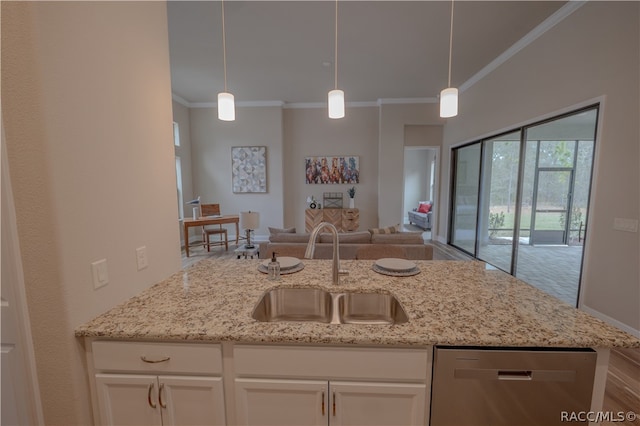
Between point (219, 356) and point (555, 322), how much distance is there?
1.32 meters

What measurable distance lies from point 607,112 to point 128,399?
13.3 ft

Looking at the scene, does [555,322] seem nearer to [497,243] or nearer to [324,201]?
[497,243]

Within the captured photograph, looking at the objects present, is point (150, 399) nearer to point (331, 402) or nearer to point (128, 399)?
point (128, 399)

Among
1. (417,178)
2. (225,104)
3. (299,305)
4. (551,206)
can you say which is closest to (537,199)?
(551,206)

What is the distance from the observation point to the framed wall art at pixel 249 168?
19.8 feet

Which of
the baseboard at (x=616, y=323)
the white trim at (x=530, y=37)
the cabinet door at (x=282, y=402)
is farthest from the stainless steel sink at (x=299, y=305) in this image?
the white trim at (x=530, y=37)

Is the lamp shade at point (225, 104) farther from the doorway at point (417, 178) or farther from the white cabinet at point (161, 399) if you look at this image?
the doorway at point (417, 178)

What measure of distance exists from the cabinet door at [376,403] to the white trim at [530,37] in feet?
13.0

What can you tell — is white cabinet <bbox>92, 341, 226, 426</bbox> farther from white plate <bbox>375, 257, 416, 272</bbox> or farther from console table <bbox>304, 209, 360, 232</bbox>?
console table <bbox>304, 209, 360, 232</bbox>

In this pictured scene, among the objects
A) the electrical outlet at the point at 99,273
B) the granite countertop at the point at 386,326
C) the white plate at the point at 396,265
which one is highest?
the electrical outlet at the point at 99,273

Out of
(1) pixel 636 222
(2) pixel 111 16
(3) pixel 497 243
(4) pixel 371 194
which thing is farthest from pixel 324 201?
(2) pixel 111 16

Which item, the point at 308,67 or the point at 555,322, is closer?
the point at 555,322

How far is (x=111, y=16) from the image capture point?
Answer: 3.63ft

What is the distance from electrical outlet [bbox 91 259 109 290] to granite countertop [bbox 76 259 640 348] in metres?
0.13
